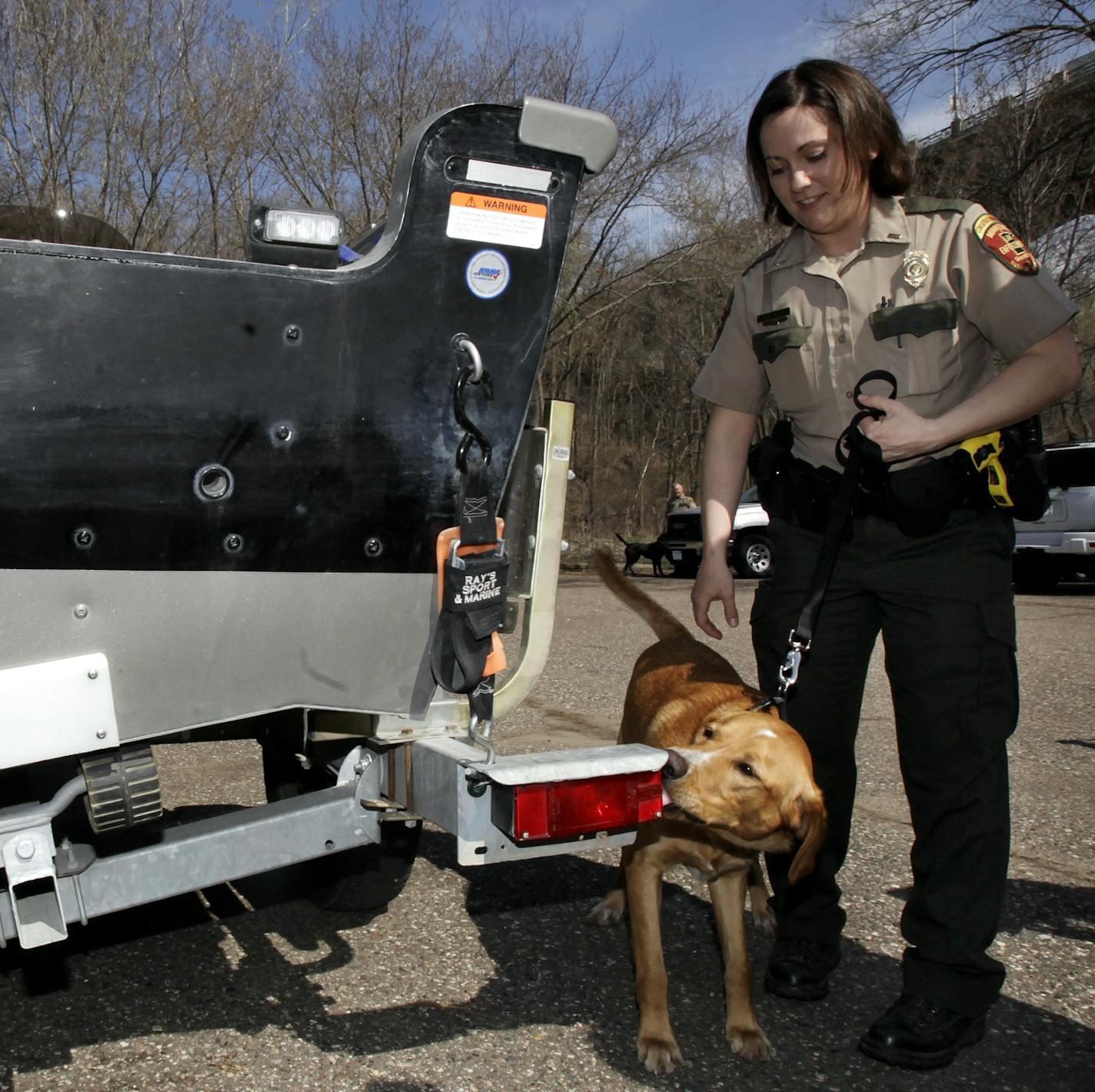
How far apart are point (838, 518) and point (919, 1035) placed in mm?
1164

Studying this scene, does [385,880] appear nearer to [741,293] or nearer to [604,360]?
[741,293]

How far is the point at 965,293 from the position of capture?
2.49 meters

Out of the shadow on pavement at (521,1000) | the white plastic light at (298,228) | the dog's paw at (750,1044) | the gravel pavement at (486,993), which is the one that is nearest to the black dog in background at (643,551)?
the gravel pavement at (486,993)

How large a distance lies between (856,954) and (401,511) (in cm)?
193

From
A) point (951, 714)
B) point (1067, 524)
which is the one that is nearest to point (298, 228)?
point (951, 714)

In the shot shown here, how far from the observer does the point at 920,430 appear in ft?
7.88

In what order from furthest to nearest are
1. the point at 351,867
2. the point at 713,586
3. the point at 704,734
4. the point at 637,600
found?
1. the point at 637,600
2. the point at 351,867
3. the point at 713,586
4. the point at 704,734

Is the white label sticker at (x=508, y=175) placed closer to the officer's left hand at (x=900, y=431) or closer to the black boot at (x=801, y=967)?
the officer's left hand at (x=900, y=431)

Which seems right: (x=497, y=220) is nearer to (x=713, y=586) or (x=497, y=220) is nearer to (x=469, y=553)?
(x=469, y=553)

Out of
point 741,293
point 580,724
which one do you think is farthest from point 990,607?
point 580,724

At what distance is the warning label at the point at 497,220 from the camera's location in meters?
2.04

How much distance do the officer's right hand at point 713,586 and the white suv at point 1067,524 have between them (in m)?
11.6

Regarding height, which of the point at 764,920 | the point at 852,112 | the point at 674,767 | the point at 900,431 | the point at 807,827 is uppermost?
the point at 852,112

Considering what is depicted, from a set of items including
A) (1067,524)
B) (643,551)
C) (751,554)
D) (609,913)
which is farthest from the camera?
(643,551)
